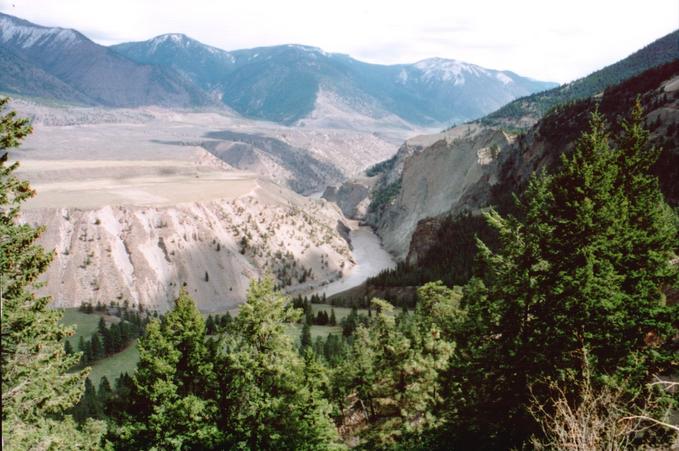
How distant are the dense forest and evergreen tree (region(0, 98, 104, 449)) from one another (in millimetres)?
34

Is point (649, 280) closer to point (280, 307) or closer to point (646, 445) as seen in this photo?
point (646, 445)

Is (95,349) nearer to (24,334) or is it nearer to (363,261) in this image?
(24,334)

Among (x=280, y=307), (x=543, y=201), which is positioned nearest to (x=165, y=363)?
(x=280, y=307)

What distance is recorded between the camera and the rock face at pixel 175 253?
8362 centimetres

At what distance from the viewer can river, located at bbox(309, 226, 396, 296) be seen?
337 feet

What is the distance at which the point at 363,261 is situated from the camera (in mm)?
122750

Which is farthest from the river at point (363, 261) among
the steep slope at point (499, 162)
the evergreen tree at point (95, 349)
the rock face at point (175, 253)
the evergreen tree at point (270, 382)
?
the evergreen tree at point (270, 382)

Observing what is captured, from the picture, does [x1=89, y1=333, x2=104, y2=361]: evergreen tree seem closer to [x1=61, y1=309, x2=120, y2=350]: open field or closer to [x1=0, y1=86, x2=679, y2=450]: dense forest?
[x1=61, y1=309, x2=120, y2=350]: open field

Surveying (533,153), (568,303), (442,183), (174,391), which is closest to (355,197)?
(442,183)

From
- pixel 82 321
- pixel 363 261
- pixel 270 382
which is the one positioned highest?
pixel 270 382

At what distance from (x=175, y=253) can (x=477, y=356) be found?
82571 millimetres

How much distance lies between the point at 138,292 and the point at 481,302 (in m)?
75.4

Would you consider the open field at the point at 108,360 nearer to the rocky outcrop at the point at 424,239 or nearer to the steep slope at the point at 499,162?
the steep slope at the point at 499,162

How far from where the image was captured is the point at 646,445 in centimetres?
1384
